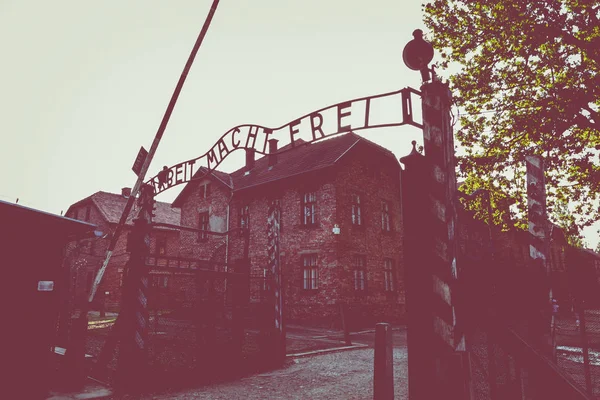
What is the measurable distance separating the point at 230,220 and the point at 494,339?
2084 cm

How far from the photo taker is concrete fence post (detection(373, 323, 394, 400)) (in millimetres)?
3449

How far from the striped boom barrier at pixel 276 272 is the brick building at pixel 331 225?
7.88 meters

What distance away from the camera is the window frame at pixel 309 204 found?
1964cm

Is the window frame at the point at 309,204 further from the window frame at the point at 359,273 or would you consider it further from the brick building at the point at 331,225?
the window frame at the point at 359,273

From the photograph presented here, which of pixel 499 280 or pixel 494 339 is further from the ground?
pixel 499 280

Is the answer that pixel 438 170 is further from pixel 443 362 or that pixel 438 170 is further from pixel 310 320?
pixel 310 320

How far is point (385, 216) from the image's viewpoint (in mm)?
21922

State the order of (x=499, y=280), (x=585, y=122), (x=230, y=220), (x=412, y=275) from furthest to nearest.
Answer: (x=230, y=220), (x=585, y=122), (x=499, y=280), (x=412, y=275)

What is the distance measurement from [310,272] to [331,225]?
2.60 meters

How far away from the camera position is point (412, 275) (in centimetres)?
370

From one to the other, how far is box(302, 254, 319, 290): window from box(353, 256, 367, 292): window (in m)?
1.90

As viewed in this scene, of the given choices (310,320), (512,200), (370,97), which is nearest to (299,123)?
(370,97)

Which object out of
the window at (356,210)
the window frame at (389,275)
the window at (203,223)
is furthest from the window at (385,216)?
the window at (203,223)

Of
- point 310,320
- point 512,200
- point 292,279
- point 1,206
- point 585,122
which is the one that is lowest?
point 310,320
